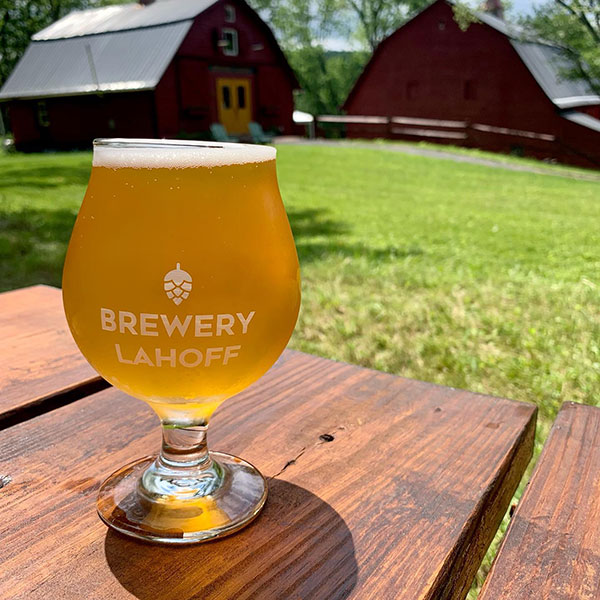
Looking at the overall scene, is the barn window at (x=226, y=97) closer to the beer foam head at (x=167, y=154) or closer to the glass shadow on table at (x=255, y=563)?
the beer foam head at (x=167, y=154)

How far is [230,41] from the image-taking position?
2278 centimetres

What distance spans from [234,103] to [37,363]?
22.5 meters

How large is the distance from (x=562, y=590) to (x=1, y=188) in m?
10.3

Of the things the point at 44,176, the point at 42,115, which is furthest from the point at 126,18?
the point at 44,176

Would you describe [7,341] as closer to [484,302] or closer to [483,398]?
[483,398]

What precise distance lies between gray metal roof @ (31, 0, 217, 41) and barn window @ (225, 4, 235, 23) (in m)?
0.70

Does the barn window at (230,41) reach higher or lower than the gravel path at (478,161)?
higher

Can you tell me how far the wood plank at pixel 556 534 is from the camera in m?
0.70

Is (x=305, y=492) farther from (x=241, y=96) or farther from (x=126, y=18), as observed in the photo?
(x=126, y=18)

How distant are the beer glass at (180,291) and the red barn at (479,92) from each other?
20665 millimetres

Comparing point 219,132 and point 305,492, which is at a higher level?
point 305,492

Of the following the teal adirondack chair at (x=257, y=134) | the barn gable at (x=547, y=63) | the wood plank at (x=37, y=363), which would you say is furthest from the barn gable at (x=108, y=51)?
the wood plank at (x=37, y=363)

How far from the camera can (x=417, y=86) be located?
81.3 ft

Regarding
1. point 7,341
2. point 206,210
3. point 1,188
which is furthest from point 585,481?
point 1,188
